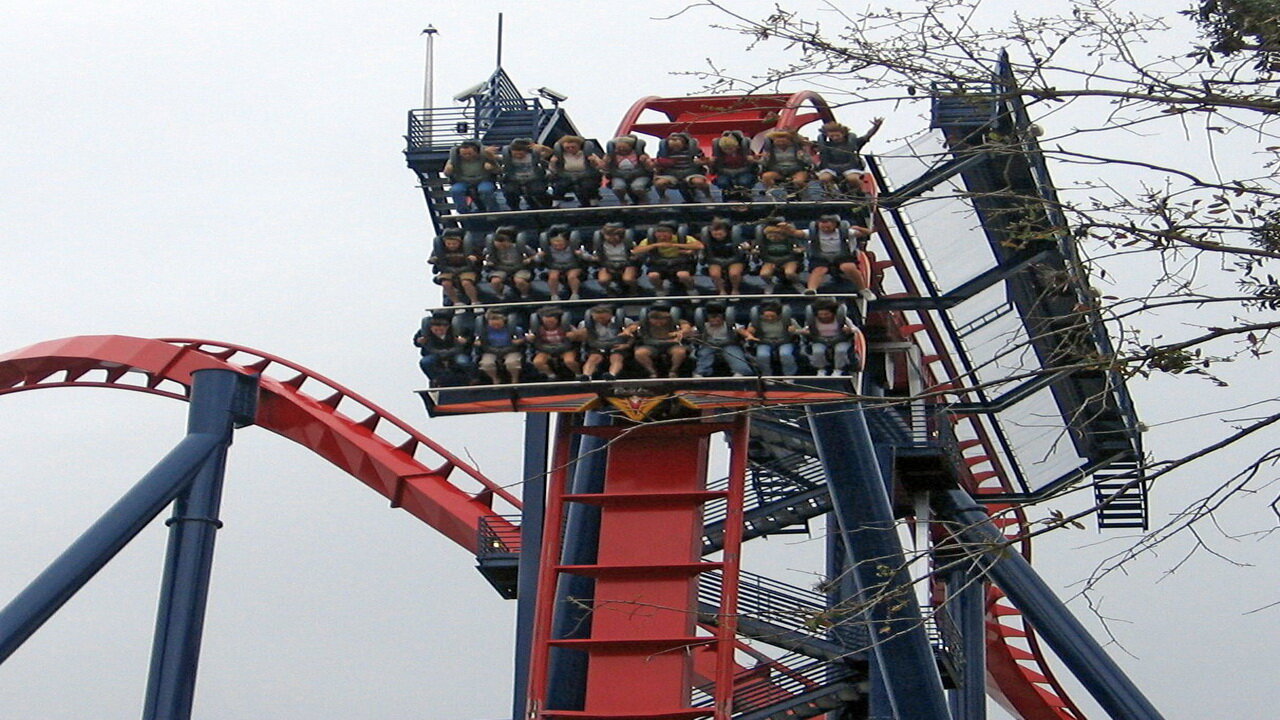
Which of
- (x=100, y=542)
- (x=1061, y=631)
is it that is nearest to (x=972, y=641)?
(x=1061, y=631)

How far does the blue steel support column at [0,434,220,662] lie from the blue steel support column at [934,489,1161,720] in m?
6.24

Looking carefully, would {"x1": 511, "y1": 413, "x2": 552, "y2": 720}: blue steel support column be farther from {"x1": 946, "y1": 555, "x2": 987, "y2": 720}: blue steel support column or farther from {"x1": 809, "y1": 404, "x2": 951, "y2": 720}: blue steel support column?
{"x1": 946, "y1": 555, "x2": 987, "y2": 720}: blue steel support column

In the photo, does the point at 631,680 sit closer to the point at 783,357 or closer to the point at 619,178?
the point at 783,357

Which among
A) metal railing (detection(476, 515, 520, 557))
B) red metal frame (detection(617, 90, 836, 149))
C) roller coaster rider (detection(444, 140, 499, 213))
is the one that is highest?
A: red metal frame (detection(617, 90, 836, 149))

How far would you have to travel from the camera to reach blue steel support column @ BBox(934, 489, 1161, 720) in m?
17.5

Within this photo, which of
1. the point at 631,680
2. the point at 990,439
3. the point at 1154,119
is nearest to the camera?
the point at 1154,119

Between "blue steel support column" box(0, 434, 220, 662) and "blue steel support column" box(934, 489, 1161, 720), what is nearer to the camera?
"blue steel support column" box(0, 434, 220, 662)

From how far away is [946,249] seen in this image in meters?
16.3

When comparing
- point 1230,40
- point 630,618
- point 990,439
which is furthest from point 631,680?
point 1230,40

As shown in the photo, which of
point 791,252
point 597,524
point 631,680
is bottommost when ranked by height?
point 631,680

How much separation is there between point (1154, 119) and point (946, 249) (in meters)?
10.4

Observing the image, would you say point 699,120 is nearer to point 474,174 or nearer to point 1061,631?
point 474,174

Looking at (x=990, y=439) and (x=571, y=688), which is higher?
(x=990, y=439)

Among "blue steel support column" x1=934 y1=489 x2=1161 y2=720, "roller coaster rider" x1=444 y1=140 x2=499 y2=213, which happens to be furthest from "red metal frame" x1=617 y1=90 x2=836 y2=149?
"blue steel support column" x1=934 y1=489 x2=1161 y2=720
